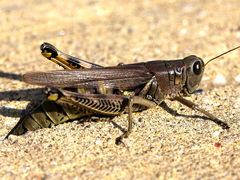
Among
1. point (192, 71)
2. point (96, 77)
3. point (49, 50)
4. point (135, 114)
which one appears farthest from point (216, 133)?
point (49, 50)

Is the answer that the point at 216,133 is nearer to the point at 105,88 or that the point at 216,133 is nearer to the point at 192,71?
the point at 192,71

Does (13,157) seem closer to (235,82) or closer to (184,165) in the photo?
(184,165)

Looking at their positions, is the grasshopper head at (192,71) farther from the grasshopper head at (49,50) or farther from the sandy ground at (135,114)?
the grasshopper head at (49,50)

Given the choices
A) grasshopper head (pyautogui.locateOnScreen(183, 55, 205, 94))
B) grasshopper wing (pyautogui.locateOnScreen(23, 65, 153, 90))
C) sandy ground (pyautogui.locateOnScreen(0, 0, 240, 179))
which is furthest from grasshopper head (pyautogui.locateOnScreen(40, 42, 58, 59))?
grasshopper head (pyautogui.locateOnScreen(183, 55, 205, 94))

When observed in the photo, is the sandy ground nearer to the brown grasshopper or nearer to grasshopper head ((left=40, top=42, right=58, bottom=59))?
the brown grasshopper

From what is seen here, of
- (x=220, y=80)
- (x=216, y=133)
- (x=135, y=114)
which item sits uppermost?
(x=220, y=80)

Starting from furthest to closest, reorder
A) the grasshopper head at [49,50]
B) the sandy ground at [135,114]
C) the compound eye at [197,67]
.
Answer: the compound eye at [197,67]
the grasshopper head at [49,50]
the sandy ground at [135,114]

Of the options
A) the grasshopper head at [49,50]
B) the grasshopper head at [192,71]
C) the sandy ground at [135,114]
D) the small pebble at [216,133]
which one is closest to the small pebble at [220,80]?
the sandy ground at [135,114]
